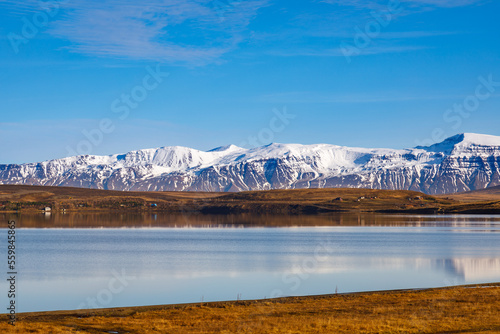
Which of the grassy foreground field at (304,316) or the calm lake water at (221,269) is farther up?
the grassy foreground field at (304,316)

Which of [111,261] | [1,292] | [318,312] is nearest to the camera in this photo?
[318,312]

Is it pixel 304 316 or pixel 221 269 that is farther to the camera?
→ pixel 221 269

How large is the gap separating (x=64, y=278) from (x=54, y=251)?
22851mm

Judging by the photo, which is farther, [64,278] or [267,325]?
[64,278]

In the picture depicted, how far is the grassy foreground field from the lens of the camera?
24.9 meters

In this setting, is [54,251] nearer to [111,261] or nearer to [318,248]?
[111,261]

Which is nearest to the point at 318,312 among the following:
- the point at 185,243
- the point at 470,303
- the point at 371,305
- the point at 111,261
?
the point at 371,305

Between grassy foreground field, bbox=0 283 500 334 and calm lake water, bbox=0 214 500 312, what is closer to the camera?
grassy foreground field, bbox=0 283 500 334

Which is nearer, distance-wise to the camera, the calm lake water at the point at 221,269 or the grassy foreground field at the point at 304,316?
the grassy foreground field at the point at 304,316

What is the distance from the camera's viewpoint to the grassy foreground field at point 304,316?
24906 mm

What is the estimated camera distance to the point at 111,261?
2244 inches

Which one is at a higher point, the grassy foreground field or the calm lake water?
the grassy foreground field

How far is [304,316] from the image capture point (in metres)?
28.3

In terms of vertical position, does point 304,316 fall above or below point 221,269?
above
